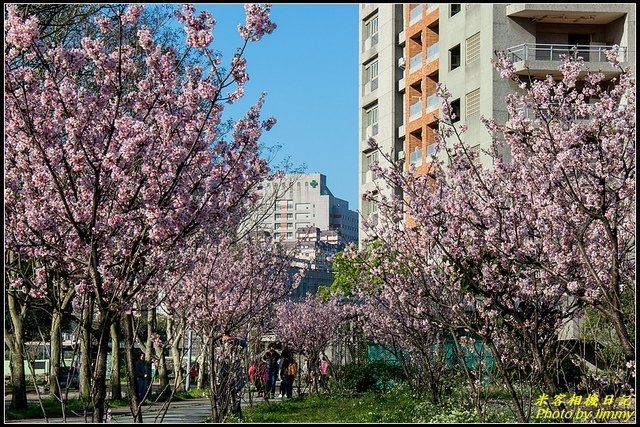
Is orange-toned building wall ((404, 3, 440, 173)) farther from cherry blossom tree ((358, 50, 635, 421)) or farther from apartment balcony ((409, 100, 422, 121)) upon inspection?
cherry blossom tree ((358, 50, 635, 421))

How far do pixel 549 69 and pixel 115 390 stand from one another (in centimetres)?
2002

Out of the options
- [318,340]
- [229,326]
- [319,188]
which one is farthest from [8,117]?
[319,188]

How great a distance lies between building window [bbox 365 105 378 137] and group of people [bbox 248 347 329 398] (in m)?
20.2

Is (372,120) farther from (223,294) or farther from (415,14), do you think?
(223,294)

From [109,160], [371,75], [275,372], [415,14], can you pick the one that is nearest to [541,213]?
[109,160]

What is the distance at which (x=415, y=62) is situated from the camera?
156ft

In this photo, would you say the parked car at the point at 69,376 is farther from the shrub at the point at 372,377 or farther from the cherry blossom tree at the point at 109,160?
the shrub at the point at 372,377

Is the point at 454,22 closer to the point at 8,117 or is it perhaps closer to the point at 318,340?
the point at 318,340

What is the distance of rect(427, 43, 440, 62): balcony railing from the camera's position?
44.8 metres

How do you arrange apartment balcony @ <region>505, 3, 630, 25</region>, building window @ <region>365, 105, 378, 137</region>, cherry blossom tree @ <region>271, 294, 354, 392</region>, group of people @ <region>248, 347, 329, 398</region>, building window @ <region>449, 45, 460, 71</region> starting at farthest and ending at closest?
building window @ <region>365, 105, 378, 137</region>, building window @ <region>449, 45, 460, 71</region>, apartment balcony @ <region>505, 3, 630, 25</region>, cherry blossom tree @ <region>271, 294, 354, 392</region>, group of people @ <region>248, 347, 329, 398</region>

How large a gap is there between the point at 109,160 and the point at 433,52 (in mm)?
38157

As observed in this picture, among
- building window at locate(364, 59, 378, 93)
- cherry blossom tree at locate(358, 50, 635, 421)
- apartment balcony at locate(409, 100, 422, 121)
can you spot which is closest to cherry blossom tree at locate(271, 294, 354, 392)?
apartment balcony at locate(409, 100, 422, 121)

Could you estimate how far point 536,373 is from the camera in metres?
13.0

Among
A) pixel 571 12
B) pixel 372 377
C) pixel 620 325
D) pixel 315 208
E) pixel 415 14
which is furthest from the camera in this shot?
pixel 315 208
